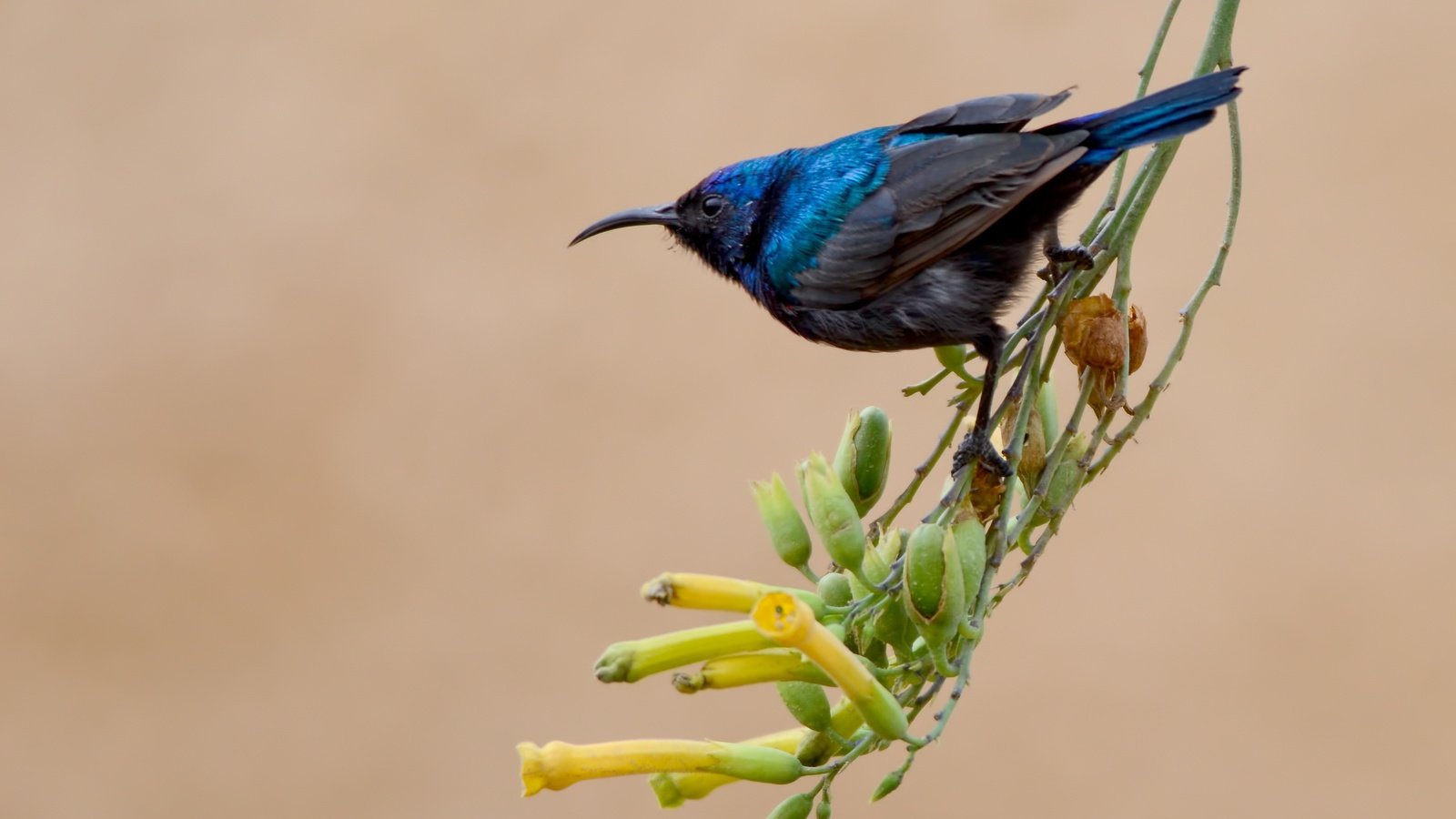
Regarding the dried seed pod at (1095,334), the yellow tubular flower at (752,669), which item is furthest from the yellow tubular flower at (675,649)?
the dried seed pod at (1095,334)

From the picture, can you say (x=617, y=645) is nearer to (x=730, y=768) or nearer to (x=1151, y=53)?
(x=730, y=768)

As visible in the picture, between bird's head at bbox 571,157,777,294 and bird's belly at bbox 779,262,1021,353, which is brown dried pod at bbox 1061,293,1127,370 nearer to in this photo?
bird's belly at bbox 779,262,1021,353

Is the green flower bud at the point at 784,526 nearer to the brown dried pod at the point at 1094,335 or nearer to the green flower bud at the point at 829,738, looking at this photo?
the green flower bud at the point at 829,738

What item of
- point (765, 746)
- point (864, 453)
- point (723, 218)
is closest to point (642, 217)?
point (723, 218)

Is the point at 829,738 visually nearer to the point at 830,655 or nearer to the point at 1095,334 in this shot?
the point at 830,655

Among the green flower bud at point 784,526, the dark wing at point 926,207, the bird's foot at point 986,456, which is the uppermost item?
the dark wing at point 926,207

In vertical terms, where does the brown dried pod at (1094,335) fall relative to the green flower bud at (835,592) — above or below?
above

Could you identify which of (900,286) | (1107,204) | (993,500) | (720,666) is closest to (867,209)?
(900,286)

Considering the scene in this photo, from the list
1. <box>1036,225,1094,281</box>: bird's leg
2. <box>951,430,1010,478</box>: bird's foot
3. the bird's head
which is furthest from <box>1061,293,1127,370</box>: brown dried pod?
the bird's head
